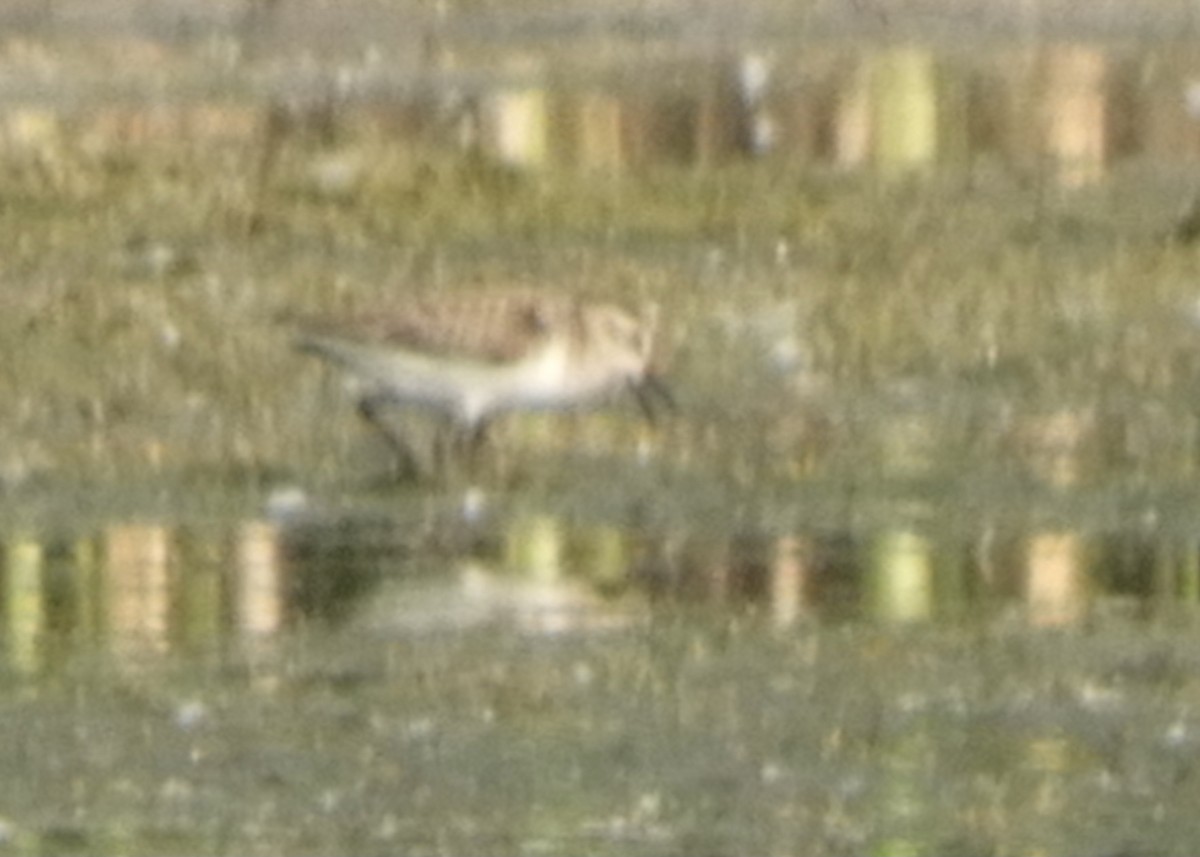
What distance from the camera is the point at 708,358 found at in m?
9.50

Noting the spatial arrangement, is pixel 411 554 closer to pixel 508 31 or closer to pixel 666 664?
pixel 666 664

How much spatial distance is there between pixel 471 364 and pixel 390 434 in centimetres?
21

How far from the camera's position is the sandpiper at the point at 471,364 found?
863cm

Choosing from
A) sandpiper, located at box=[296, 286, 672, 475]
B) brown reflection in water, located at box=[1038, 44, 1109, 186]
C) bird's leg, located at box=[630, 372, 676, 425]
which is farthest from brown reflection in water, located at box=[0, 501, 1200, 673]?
brown reflection in water, located at box=[1038, 44, 1109, 186]

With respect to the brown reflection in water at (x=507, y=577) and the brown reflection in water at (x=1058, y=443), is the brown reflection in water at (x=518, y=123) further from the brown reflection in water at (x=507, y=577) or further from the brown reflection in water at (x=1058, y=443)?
the brown reflection in water at (x=507, y=577)

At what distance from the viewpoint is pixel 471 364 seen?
28.6 ft

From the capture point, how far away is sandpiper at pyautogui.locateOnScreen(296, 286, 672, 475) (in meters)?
8.63

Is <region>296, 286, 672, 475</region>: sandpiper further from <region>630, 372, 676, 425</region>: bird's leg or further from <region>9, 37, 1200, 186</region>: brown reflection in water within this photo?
<region>9, 37, 1200, 186</region>: brown reflection in water

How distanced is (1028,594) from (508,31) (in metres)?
6.26

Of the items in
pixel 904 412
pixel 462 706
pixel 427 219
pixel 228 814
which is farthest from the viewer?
pixel 427 219

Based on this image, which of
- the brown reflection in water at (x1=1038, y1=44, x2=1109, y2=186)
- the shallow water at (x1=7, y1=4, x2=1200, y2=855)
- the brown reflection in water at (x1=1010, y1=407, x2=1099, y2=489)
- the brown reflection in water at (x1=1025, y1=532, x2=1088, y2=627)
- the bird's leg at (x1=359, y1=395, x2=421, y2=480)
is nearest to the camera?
the shallow water at (x1=7, y1=4, x2=1200, y2=855)

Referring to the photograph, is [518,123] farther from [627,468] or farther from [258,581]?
[258,581]

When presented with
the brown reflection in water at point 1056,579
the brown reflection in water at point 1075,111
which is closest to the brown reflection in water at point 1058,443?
the brown reflection in water at point 1056,579

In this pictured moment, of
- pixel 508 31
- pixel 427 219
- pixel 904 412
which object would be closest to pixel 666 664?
pixel 904 412
